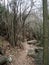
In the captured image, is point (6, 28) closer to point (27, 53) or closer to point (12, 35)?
point (12, 35)

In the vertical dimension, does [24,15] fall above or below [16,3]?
below

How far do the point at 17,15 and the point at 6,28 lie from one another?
133 cm

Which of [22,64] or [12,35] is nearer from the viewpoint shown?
[22,64]

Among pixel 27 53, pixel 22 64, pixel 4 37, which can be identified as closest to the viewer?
pixel 22 64

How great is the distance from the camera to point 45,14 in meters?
4.06

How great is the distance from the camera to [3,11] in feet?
38.9

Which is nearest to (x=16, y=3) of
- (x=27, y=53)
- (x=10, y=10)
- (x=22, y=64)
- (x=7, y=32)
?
(x=10, y=10)

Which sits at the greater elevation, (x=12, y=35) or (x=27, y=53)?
(x=12, y=35)

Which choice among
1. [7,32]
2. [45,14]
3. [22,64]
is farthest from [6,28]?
[45,14]

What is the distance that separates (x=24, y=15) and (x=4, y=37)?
2397mm

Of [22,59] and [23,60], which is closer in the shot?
[23,60]

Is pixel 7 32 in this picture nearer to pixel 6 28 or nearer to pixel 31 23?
pixel 6 28

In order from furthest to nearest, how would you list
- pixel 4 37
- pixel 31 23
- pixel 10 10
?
pixel 31 23, pixel 4 37, pixel 10 10

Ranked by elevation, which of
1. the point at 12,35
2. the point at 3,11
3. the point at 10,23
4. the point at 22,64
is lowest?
the point at 22,64
